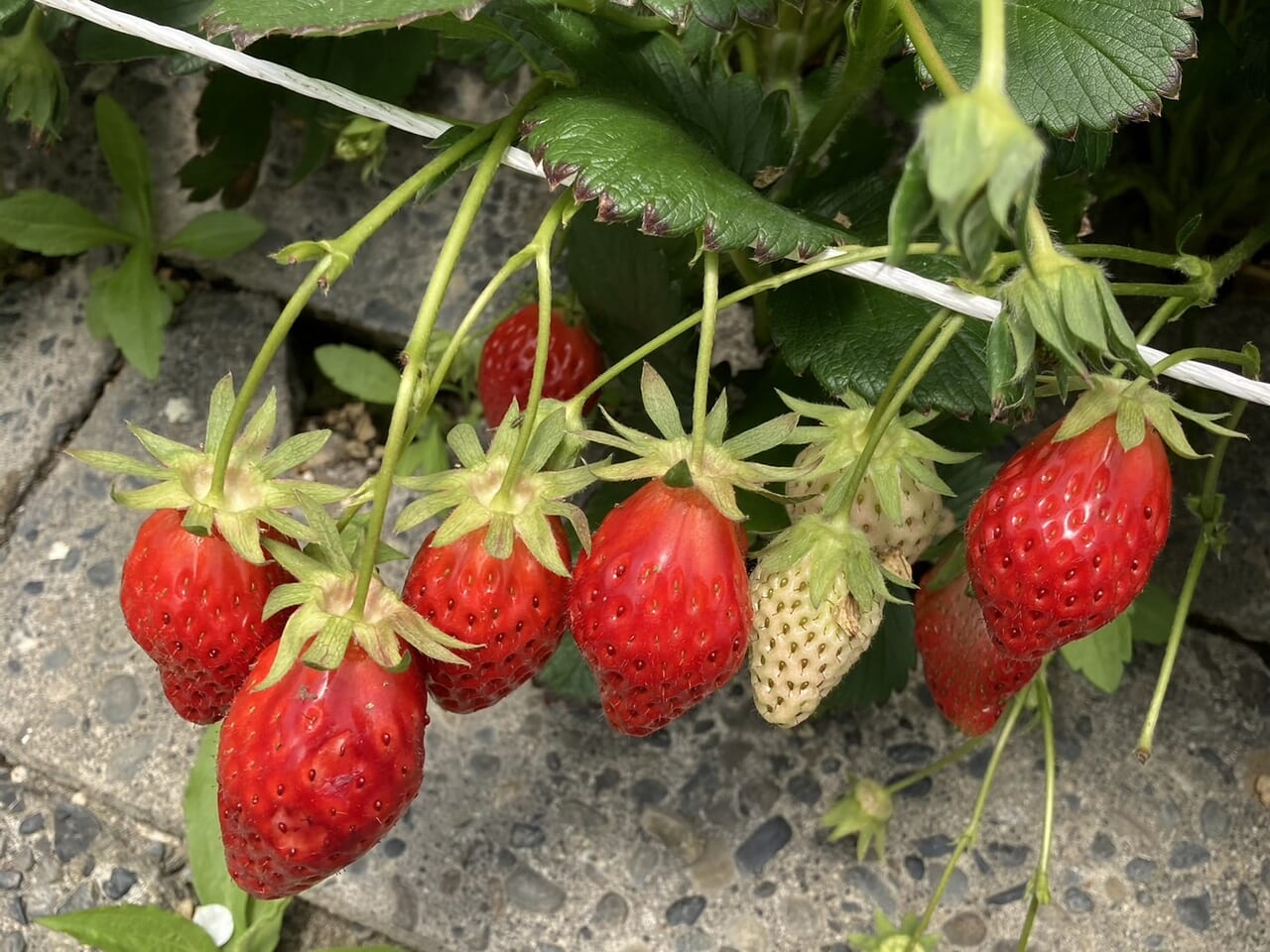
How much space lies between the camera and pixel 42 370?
4.00 ft

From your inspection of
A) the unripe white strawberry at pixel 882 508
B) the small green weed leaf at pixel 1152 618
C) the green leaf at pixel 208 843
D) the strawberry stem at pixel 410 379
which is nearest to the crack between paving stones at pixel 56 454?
the green leaf at pixel 208 843

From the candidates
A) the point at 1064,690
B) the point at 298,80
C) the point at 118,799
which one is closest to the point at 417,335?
the point at 298,80

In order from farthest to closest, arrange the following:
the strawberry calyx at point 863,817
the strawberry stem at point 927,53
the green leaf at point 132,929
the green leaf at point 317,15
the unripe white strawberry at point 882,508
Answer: the strawberry calyx at point 863,817
the green leaf at point 132,929
the unripe white strawberry at point 882,508
the green leaf at point 317,15
the strawberry stem at point 927,53

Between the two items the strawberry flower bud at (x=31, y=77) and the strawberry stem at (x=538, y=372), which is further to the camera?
the strawberry flower bud at (x=31, y=77)

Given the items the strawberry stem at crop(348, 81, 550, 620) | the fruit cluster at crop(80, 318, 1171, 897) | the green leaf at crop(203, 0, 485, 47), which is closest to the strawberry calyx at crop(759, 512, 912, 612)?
the fruit cluster at crop(80, 318, 1171, 897)

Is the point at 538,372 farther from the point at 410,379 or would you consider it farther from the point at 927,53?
the point at 927,53

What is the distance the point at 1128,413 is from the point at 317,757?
47 cm

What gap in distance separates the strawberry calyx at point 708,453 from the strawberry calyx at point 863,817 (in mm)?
434

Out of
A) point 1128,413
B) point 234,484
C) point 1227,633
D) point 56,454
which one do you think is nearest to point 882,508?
point 1128,413

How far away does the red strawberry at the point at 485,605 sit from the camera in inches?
26.9

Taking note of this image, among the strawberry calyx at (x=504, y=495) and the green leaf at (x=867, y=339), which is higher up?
the green leaf at (x=867, y=339)

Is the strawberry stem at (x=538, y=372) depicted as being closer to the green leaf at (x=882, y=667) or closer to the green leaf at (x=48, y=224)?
the green leaf at (x=882, y=667)

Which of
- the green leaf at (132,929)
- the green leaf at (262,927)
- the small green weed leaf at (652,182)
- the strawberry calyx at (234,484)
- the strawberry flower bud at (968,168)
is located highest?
the strawberry flower bud at (968,168)

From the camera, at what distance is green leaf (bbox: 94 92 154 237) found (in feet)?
3.88
